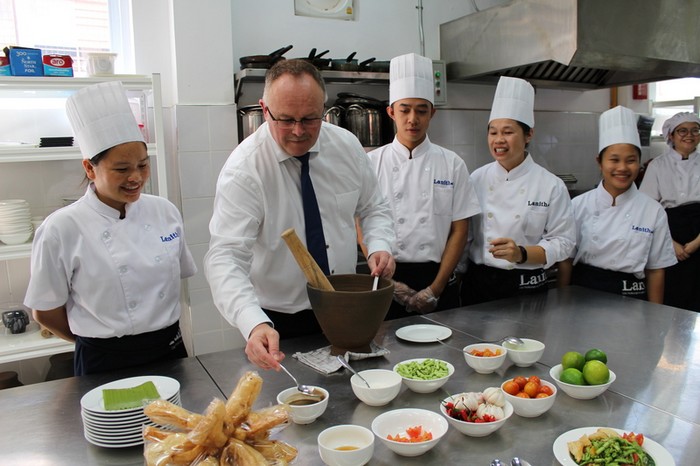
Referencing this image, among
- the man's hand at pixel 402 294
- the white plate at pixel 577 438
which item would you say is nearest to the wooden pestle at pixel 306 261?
the white plate at pixel 577 438

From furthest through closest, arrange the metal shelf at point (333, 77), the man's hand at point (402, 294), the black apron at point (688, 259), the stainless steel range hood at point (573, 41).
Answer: the black apron at point (688, 259), the stainless steel range hood at point (573, 41), the metal shelf at point (333, 77), the man's hand at point (402, 294)

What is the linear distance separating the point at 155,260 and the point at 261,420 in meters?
1.03

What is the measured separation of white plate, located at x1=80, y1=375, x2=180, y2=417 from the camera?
3.89ft

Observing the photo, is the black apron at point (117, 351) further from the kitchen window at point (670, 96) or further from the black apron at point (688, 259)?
the kitchen window at point (670, 96)

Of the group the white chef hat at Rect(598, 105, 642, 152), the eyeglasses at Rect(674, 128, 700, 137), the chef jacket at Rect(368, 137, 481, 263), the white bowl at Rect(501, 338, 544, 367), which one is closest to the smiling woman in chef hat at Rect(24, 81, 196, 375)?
the white bowl at Rect(501, 338, 544, 367)

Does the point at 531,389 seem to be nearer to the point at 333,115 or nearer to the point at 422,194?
the point at 422,194

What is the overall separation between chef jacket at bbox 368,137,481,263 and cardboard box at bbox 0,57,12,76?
188 centimetres

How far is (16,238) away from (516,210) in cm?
243

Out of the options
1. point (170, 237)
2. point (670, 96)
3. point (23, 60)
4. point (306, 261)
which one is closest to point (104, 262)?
point (170, 237)

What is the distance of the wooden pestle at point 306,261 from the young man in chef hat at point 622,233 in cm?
161

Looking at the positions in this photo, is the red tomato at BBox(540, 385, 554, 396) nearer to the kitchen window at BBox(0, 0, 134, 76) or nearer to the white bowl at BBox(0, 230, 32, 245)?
the white bowl at BBox(0, 230, 32, 245)

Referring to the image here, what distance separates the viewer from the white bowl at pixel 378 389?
1.31 m

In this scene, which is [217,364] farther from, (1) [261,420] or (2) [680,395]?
(2) [680,395]

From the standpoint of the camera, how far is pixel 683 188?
4086 mm
